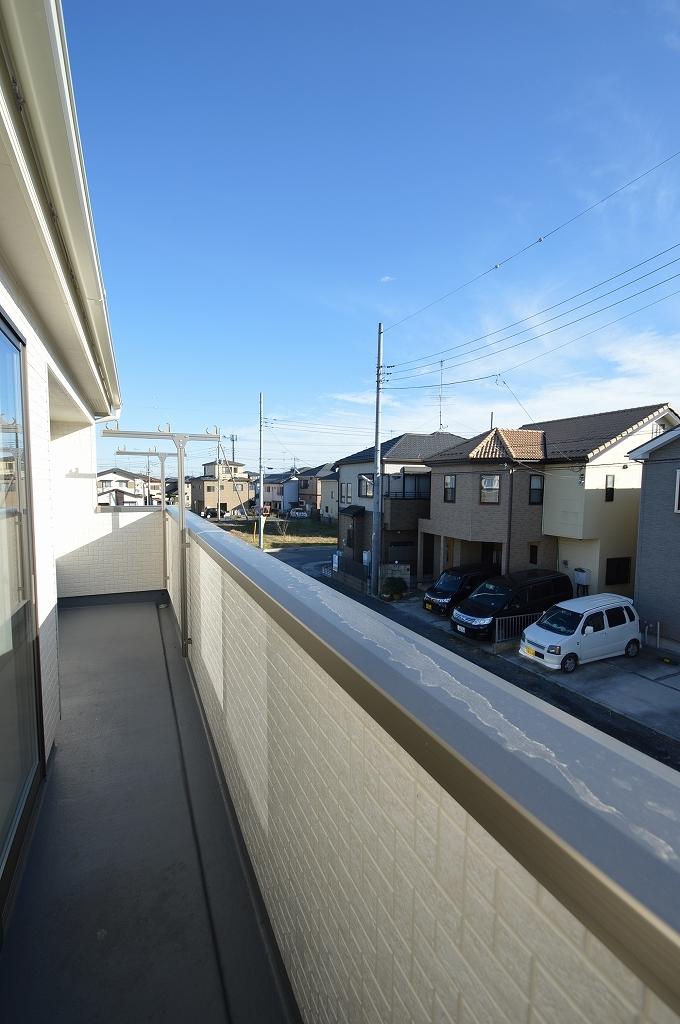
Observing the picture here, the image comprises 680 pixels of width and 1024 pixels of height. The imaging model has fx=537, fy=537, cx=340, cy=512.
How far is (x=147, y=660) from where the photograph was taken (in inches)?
243

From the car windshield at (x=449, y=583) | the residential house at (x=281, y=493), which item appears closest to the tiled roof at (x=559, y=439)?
the car windshield at (x=449, y=583)

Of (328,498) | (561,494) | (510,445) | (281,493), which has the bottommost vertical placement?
(281,493)

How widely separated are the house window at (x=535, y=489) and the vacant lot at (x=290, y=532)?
15.8 m

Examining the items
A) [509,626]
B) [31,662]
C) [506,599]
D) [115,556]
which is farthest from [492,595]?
[31,662]

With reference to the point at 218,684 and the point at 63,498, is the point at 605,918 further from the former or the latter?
the point at 63,498

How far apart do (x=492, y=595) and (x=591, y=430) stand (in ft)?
21.0

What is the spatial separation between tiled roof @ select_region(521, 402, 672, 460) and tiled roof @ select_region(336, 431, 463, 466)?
5.14 m

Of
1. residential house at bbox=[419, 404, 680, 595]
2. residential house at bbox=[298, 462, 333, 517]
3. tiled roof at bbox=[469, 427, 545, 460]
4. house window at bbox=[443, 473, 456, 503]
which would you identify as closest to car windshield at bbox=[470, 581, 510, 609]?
residential house at bbox=[419, 404, 680, 595]

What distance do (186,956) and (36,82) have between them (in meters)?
3.50

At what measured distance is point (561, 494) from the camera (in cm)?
1509

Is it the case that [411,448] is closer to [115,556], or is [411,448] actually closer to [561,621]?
[561,621]

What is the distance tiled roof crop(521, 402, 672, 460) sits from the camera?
48.0ft

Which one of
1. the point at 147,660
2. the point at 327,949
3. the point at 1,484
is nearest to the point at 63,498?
the point at 147,660

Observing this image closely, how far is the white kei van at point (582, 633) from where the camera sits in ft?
34.2
